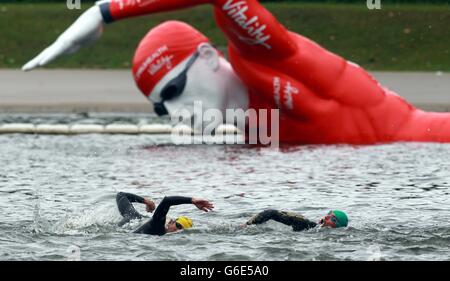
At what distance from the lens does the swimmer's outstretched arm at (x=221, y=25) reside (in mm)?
14062

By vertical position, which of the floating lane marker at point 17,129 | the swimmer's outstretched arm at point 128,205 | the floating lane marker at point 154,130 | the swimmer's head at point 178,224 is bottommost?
the swimmer's head at point 178,224

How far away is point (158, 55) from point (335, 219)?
450 cm

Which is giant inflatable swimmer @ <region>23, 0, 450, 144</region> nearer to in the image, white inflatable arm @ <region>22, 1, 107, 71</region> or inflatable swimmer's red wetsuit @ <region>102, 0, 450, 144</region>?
inflatable swimmer's red wetsuit @ <region>102, 0, 450, 144</region>

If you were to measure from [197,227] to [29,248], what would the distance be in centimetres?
161

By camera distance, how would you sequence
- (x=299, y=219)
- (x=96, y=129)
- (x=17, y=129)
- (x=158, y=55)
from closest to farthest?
1. (x=299, y=219)
2. (x=158, y=55)
3. (x=17, y=129)
4. (x=96, y=129)

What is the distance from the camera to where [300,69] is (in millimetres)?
15094

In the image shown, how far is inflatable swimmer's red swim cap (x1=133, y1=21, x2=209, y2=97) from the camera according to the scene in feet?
49.8

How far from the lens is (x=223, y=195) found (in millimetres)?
13266

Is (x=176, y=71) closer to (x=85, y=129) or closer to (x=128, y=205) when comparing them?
(x=85, y=129)

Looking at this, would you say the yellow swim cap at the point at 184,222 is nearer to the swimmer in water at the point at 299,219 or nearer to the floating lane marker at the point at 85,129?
the swimmer in water at the point at 299,219

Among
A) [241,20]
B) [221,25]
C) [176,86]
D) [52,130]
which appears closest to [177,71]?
[176,86]

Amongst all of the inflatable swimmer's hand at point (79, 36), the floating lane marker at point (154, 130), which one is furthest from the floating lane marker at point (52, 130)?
the inflatable swimmer's hand at point (79, 36)
